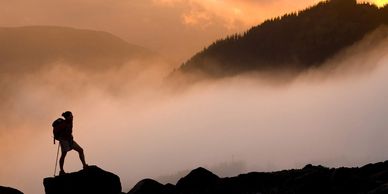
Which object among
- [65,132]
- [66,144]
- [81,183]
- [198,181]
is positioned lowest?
[81,183]

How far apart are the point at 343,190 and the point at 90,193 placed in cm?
1154

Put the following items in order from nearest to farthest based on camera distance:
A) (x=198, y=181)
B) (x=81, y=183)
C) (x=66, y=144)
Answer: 1. (x=66, y=144)
2. (x=81, y=183)
3. (x=198, y=181)

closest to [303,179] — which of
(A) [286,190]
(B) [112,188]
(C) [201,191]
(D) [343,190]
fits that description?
(A) [286,190]

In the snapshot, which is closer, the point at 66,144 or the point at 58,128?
the point at 58,128

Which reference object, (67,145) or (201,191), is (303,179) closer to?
(201,191)

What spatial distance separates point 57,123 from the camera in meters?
27.5

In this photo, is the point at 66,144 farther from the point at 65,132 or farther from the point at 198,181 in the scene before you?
the point at 198,181

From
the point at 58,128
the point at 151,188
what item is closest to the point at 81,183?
the point at 58,128

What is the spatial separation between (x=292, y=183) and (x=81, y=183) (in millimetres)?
9517

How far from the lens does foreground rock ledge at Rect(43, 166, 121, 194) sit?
2877 centimetres

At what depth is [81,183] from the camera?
28969 millimetres

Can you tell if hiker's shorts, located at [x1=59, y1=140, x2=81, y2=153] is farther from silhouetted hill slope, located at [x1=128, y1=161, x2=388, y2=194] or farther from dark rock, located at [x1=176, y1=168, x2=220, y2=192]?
dark rock, located at [x1=176, y1=168, x2=220, y2=192]

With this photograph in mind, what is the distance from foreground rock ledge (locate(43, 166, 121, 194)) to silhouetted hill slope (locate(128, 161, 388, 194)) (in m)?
2.27

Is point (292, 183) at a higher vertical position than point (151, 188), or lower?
lower
